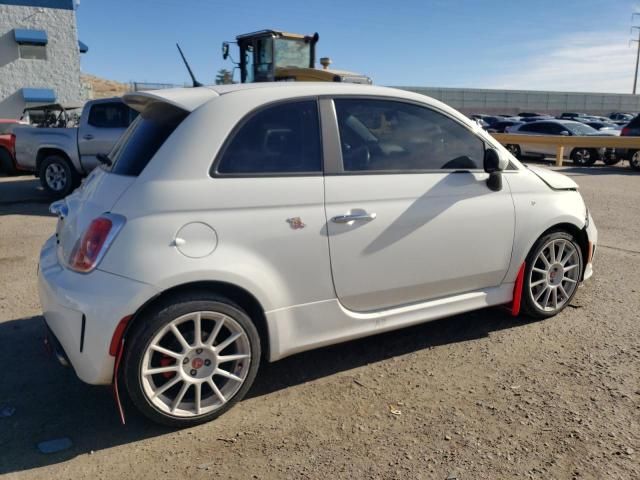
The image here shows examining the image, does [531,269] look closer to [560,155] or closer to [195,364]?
[195,364]

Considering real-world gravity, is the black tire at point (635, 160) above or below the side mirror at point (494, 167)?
below

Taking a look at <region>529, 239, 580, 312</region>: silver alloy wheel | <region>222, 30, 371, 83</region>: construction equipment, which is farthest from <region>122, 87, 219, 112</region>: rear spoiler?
<region>222, 30, 371, 83</region>: construction equipment

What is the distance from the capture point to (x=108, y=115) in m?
10.3

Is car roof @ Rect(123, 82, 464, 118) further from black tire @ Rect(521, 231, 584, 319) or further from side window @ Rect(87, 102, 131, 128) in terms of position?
side window @ Rect(87, 102, 131, 128)

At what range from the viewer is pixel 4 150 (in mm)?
13883

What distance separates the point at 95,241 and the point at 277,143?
115cm

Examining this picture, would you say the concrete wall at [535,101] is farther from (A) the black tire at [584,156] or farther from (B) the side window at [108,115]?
(B) the side window at [108,115]

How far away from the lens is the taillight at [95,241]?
275 cm

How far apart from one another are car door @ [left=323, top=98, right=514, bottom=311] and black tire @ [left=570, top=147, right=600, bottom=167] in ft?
50.8

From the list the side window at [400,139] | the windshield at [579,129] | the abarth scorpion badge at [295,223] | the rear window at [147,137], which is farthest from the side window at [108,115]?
the windshield at [579,129]

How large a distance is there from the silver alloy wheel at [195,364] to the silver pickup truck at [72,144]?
817cm

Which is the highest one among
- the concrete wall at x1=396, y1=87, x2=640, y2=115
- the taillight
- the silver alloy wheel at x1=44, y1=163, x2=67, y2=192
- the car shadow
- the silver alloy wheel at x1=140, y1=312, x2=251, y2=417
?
the concrete wall at x1=396, y1=87, x2=640, y2=115

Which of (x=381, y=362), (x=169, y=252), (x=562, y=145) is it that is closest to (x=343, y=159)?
(x=169, y=252)

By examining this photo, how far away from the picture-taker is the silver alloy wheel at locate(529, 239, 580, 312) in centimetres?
424
